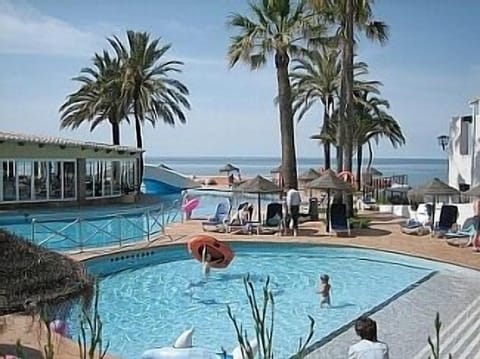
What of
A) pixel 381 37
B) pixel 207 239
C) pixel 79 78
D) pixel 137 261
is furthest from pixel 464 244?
pixel 79 78

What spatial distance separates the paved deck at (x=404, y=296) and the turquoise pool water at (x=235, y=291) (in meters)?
0.37

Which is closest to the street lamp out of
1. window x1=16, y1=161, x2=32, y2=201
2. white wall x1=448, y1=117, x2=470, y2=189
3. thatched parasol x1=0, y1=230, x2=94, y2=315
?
white wall x1=448, y1=117, x2=470, y2=189

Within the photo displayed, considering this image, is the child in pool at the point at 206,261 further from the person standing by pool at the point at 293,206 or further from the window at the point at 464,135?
the window at the point at 464,135

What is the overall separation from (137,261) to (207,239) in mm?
2237

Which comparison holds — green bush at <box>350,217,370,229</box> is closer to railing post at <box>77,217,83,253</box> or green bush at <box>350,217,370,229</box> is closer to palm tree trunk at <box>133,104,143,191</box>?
railing post at <box>77,217,83,253</box>

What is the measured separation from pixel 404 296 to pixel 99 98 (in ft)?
85.7

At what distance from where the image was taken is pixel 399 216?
2389 centimetres

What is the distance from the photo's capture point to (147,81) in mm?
34156

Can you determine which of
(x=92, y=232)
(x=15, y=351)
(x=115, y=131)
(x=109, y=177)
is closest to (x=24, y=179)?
(x=109, y=177)

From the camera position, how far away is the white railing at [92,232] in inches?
589

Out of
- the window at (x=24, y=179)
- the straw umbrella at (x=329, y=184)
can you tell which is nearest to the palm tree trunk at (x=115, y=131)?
the window at (x=24, y=179)

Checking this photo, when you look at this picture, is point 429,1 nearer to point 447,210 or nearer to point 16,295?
point 447,210

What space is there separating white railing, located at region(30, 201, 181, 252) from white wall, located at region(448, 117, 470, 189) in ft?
45.7

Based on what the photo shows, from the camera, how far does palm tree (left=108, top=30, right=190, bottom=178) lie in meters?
33.7
